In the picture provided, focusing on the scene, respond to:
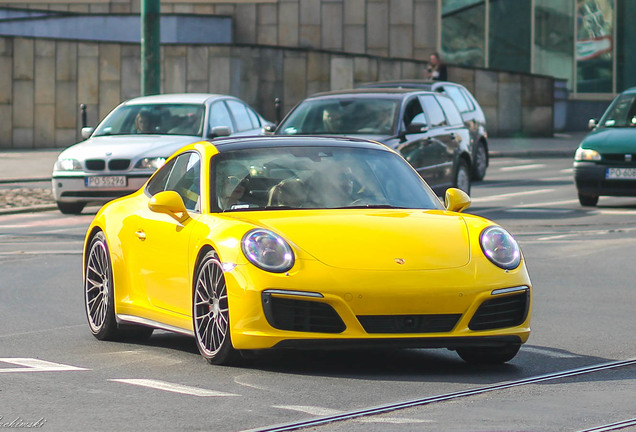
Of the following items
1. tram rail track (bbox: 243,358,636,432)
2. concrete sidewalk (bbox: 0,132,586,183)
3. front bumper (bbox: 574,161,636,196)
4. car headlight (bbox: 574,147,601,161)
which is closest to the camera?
tram rail track (bbox: 243,358,636,432)

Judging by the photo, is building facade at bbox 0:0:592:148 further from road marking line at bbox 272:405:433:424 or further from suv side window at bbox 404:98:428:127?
road marking line at bbox 272:405:433:424

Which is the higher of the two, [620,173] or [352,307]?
[620,173]

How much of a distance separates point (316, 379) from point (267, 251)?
2.27ft

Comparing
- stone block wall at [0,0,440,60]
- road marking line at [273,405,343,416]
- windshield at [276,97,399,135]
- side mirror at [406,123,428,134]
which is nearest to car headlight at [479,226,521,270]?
road marking line at [273,405,343,416]

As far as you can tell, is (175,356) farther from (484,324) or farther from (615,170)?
(615,170)

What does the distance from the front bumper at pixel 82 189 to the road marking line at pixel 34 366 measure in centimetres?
1063

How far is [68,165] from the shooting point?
63.2 ft

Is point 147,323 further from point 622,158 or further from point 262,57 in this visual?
point 262,57

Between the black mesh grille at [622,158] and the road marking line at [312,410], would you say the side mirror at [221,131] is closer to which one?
the black mesh grille at [622,158]

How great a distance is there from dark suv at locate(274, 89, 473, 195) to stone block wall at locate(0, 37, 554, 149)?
14174mm

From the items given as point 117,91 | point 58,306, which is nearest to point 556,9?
point 117,91

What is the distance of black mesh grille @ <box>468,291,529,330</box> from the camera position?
7828 millimetres

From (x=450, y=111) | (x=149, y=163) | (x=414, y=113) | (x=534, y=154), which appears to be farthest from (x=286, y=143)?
(x=534, y=154)

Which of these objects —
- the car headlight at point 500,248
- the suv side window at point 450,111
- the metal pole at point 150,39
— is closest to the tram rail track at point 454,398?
the car headlight at point 500,248
